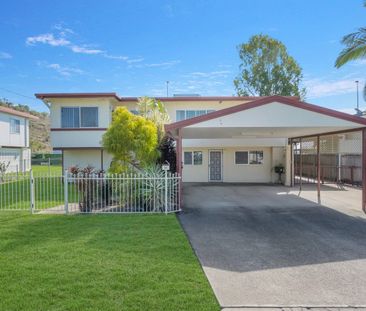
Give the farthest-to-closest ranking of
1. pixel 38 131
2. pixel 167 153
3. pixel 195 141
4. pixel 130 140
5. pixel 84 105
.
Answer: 1. pixel 38 131
2. pixel 195 141
3. pixel 84 105
4. pixel 167 153
5. pixel 130 140

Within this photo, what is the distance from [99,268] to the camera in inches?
221

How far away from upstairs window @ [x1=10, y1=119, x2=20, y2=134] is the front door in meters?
19.1

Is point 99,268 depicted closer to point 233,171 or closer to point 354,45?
point 354,45

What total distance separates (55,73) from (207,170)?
15.8 m

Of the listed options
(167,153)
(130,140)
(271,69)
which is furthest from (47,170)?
(271,69)

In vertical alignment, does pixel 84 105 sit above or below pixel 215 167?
above

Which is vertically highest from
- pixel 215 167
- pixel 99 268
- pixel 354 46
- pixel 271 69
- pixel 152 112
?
pixel 271 69

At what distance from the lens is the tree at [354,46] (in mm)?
13406

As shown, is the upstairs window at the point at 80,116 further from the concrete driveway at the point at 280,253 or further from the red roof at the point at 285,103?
the red roof at the point at 285,103

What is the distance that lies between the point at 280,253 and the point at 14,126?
29.2 metres

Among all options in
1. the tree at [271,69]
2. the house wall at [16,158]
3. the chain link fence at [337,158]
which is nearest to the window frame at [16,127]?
the house wall at [16,158]

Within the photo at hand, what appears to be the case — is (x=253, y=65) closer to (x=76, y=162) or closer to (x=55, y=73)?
(x=55, y=73)

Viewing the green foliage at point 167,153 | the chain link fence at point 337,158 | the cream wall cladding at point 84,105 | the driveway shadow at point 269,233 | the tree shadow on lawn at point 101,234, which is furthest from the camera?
the chain link fence at point 337,158

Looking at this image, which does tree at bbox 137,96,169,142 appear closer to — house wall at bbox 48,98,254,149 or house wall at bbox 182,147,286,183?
house wall at bbox 48,98,254,149
